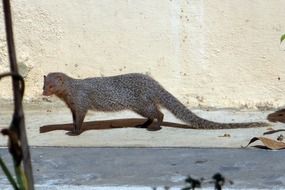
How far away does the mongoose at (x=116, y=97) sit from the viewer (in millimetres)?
5715

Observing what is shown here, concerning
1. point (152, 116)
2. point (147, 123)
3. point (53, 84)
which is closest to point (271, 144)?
point (152, 116)

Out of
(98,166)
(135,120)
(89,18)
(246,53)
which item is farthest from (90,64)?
(98,166)

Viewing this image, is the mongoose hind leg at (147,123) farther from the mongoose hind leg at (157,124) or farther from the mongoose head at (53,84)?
the mongoose head at (53,84)

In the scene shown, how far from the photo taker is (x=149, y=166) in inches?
178

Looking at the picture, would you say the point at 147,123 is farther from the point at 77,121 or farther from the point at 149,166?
the point at 149,166

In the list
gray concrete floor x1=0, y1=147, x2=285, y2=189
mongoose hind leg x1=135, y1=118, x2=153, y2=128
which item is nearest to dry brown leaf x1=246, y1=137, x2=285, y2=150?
gray concrete floor x1=0, y1=147, x2=285, y2=189

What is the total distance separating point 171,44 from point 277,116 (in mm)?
1219

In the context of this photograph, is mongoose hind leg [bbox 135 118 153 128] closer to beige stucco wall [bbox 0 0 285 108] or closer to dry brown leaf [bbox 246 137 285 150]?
beige stucco wall [bbox 0 0 285 108]

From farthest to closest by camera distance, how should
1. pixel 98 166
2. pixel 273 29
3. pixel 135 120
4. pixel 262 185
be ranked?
pixel 273 29 < pixel 135 120 < pixel 98 166 < pixel 262 185

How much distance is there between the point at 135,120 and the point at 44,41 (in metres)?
1.45

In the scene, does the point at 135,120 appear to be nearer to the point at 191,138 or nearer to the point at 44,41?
the point at 191,138

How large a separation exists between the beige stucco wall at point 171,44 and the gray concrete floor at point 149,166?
1.95 m

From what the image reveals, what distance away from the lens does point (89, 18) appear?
702 centimetres

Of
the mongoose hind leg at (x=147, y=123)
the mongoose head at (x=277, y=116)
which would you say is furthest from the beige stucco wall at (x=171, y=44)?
the mongoose hind leg at (x=147, y=123)
